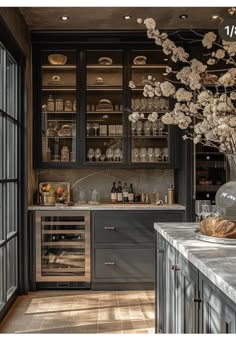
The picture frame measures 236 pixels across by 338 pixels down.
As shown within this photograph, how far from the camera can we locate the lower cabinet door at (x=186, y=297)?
2014 millimetres

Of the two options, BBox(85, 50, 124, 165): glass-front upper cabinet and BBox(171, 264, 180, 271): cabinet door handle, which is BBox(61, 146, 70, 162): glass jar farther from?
BBox(171, 264, 180, 271): cabinet door handle

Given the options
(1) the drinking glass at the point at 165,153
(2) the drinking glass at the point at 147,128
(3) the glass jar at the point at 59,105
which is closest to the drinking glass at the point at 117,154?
(2) the drinking glass at the point at 147,128

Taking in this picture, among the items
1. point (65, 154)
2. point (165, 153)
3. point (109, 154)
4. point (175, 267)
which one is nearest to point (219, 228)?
point (175, 267)

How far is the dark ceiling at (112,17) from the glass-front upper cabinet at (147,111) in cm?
40

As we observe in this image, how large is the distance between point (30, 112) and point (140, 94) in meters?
1.30

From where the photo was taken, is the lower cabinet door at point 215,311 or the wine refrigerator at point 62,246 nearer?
the lower cabinet door at point 215,311

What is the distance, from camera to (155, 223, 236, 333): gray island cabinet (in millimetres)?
1601

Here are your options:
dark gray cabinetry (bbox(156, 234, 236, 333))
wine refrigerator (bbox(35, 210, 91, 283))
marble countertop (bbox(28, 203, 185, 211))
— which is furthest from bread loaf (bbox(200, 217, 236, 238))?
wine refrigerator (bbox(35, 210, 91, 283))

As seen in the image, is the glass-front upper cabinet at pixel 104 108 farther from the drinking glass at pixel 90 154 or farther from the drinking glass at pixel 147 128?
the drinking glass at pixel 147 128

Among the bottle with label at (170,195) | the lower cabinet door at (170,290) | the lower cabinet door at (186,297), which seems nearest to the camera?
the lower cabinet door at (186,297)

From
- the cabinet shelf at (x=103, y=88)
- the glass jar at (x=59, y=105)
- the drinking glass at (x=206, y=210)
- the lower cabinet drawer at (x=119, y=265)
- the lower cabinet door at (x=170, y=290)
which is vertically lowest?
Result: the lower cabinet drawer at (x=119, y=265)

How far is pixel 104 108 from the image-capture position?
5.34 meters

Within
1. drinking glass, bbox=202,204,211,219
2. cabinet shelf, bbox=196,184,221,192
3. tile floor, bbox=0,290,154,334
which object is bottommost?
tile floor, bbox=0,290,154,334

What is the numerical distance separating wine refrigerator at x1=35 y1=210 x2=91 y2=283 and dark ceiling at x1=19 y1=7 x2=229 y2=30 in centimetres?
205
